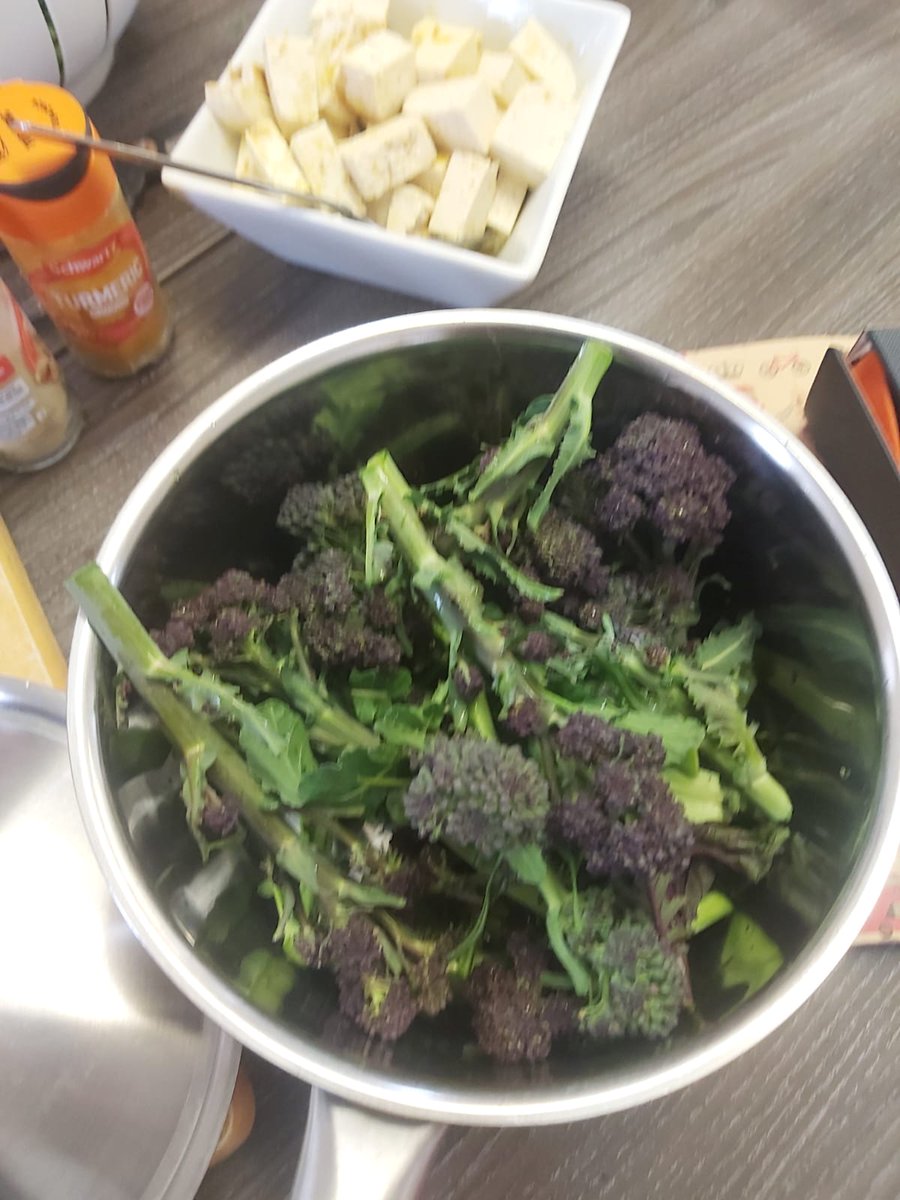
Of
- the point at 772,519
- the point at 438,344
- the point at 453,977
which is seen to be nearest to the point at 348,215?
the point at 438,344

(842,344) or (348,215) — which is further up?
(348,215)

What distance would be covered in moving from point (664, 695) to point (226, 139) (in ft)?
1.73

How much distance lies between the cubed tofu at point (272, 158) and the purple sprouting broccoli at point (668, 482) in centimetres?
34

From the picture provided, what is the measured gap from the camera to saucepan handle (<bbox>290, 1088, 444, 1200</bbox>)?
0.36 meters

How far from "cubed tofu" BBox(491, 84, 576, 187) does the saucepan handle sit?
0.60m

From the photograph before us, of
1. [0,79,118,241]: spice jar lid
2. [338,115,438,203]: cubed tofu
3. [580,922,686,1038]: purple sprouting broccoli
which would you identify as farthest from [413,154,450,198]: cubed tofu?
[580,922,686,1038]: purple sprouting broccoli

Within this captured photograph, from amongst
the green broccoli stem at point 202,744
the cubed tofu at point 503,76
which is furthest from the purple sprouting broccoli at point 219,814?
the cubed tofu at point 503,76

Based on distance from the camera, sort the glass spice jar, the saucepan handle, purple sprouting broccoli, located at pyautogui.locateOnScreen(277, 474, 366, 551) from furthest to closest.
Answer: the glass spice jar → purple sprouting broccoli, located at pyautogui.locateOnScreen(277, 474, 366, 551) → the saucepan handle

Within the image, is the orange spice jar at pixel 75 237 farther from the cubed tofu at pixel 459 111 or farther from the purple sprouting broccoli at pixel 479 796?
the purple sprouting broccoli at pixel 479 796

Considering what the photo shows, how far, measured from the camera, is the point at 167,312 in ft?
2.27

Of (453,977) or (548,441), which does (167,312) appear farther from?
(453,977)

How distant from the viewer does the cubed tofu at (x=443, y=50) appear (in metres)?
0.67

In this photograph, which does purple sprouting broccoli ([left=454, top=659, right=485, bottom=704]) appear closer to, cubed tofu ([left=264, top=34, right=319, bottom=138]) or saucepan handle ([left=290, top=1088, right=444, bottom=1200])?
saucepan handle ([left=290, top=1088, right=444, bottom=1200])

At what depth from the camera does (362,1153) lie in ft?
1.19
